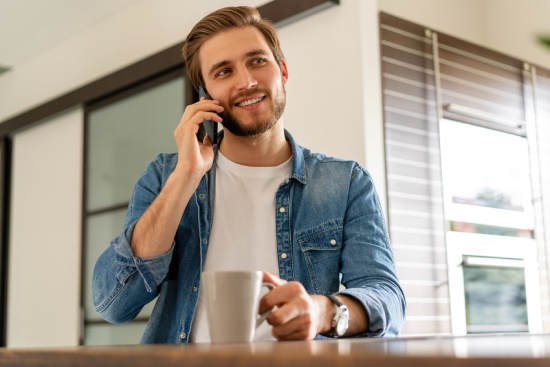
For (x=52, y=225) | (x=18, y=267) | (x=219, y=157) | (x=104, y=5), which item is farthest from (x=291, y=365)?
(x=18, y=267)

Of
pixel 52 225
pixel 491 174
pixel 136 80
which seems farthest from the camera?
pixel 52 225

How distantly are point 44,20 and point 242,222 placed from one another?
3.72 meters

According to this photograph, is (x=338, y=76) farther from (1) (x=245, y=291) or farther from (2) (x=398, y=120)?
(1) (x=245, y=291)

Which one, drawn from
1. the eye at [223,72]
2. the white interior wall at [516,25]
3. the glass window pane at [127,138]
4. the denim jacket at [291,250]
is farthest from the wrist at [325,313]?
the white interior wall at [516,25]

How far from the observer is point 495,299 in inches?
147

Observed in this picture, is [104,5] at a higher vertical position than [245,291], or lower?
higher

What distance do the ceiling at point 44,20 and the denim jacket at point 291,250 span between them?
131 inches

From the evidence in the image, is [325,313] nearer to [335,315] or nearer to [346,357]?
[335,315]

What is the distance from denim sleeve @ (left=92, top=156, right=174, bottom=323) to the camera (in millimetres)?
1390

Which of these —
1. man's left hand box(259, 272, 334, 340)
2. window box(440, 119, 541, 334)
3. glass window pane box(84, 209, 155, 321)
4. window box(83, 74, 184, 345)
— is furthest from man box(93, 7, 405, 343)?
glass window pane box(84, 209, 155, 321)

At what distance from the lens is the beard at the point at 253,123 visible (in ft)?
5.37

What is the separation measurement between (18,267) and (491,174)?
10.7ft

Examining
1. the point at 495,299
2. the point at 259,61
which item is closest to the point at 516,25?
the point at 495,299

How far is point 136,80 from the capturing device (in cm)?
449
